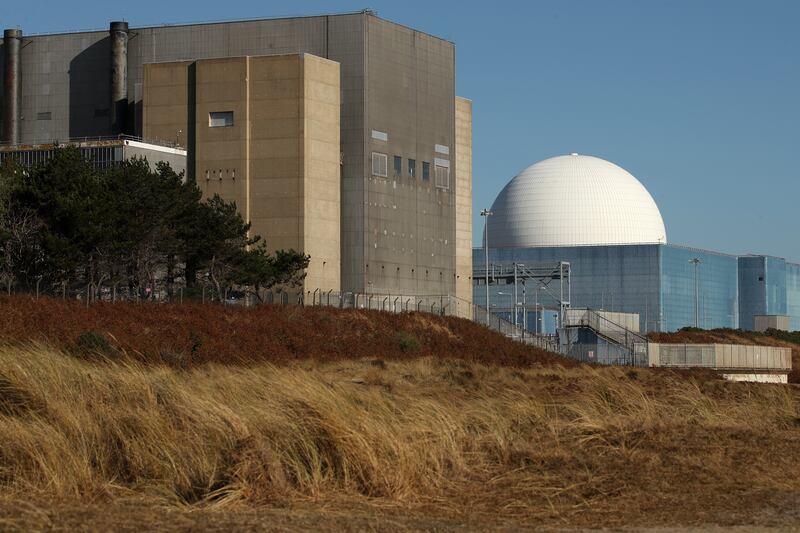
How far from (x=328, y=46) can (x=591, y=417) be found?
73469 mm

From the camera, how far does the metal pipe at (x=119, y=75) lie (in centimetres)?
9438

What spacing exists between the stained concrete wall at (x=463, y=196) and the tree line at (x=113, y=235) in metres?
35.3

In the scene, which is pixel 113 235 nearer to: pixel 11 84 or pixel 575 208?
pixel 11 84

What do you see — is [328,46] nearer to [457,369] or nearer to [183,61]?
[183,61]

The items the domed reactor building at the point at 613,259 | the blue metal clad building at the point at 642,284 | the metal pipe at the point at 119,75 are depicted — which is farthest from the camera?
the domed reactor building at the point at 613,259

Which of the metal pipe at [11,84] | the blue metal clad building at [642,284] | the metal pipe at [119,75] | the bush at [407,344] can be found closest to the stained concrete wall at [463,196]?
the metal pipe at [119,75]

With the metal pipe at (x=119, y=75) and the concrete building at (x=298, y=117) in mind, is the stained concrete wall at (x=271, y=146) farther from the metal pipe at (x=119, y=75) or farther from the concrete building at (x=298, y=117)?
the metal pipe at (x=119, y=75)

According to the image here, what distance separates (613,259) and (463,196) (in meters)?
59.7

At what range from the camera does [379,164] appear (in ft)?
303

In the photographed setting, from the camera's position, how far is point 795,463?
62.0 feet

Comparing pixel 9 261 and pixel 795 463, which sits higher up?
pixel 9 261

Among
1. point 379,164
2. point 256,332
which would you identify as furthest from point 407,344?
point 379,164

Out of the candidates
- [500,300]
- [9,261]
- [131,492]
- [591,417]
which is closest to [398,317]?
[9,261]

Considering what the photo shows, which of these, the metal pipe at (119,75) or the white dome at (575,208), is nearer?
the metal pipe at (119,75)
